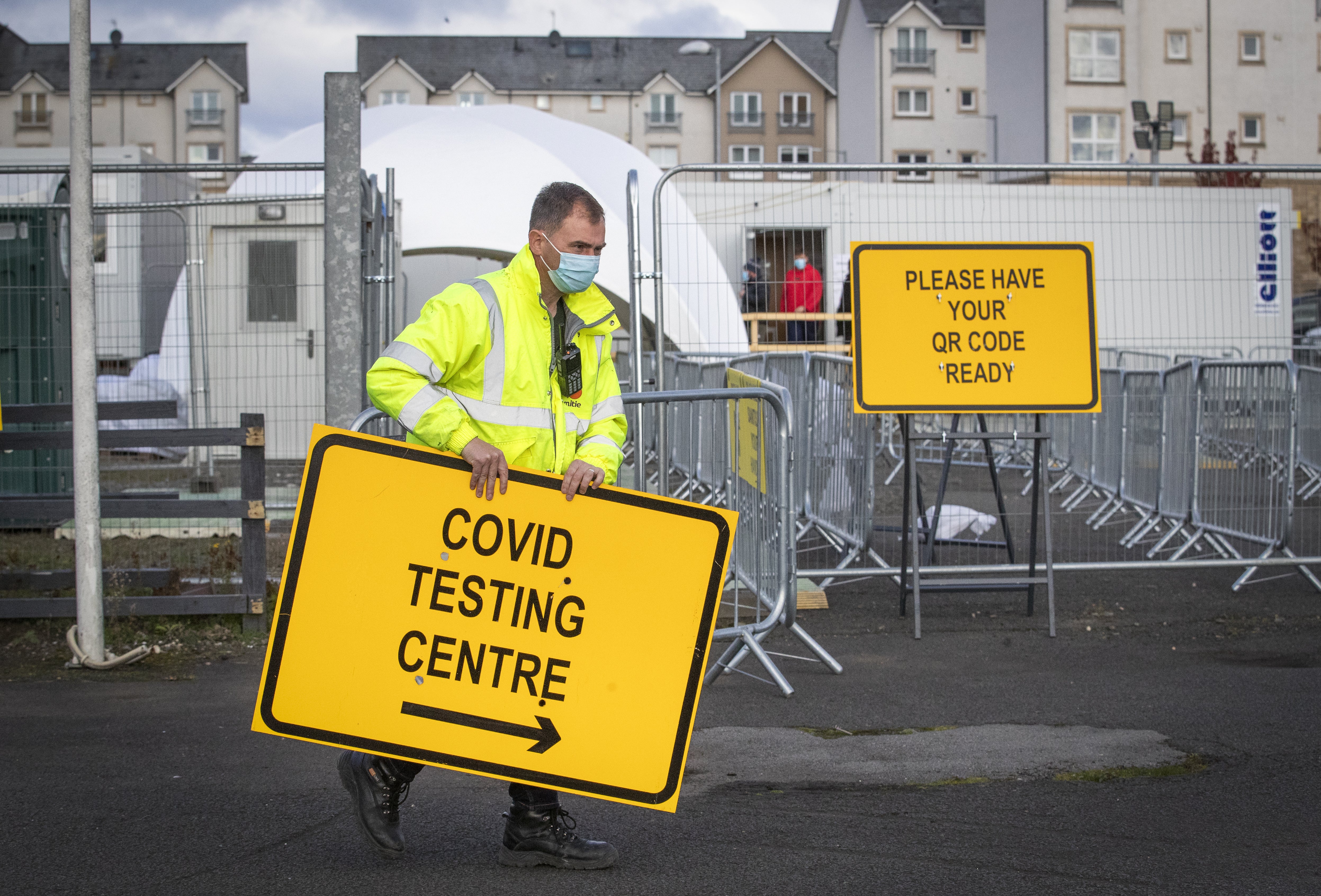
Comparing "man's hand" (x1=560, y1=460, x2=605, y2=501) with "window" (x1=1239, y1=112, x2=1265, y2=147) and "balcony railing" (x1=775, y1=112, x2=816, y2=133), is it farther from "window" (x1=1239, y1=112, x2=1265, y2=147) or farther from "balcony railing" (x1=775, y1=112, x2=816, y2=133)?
"balcony railing" (x1=775, y1=112, x2=816, y2=133)

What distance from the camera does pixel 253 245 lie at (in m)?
9.12

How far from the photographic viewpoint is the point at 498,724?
144 inches

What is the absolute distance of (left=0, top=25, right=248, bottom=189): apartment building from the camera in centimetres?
7425

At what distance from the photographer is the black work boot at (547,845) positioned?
12.2 feet

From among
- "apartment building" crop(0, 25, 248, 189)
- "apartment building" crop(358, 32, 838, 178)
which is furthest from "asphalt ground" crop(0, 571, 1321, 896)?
"apartment building" crop(0, 25, 248, 189)

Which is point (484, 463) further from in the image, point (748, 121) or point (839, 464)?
point (748, 121)

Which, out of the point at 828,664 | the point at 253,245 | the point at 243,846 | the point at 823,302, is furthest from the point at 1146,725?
the point at 253,245

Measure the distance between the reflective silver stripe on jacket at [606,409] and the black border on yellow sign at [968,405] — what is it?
3405 mm

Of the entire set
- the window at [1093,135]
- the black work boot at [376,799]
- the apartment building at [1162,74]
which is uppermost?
the apartment building at [1162,74]

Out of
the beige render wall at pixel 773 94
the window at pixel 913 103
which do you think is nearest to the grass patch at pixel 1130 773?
the window at pixel 913 103

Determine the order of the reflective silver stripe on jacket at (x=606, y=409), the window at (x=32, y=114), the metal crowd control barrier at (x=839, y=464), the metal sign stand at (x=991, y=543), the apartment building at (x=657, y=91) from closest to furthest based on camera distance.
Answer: the reflective silver stripe on jacket at (x=606, y=409), the metal sign stand at (x=991, y=543), the metal crowd control barrier at (x=839, y=464), the window at (x=32, y=114), the apartment building at (x=657, y=91)

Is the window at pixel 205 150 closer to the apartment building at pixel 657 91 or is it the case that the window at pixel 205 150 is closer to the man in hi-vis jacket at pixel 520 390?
the apartment building at pixel 657 91

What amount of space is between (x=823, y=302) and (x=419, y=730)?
586 centimetres

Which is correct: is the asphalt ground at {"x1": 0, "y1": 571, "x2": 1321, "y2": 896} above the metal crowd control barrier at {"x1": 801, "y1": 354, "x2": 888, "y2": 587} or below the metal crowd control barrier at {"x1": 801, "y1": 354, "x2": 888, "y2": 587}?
below
